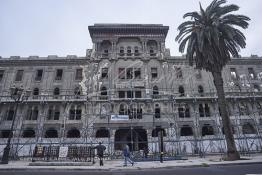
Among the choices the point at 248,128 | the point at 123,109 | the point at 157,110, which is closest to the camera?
the point at 123,109

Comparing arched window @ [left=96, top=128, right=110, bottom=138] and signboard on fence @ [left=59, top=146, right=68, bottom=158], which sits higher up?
arched window @ [left=96, top=128, right=110, bottom=138]

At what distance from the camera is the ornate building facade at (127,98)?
28.0 meters

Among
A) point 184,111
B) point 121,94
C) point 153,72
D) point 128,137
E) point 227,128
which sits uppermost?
point 153,72

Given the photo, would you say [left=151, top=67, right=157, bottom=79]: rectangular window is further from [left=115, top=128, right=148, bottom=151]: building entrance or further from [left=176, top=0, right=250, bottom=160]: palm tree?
[left=176, top=0, right=250, bottom=160]: palm tree

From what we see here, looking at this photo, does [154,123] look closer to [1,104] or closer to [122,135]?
[122,135]

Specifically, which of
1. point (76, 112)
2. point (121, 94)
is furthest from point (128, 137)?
point (76, 112)

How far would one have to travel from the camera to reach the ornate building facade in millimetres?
28031

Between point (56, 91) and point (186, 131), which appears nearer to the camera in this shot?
point (186, 131)

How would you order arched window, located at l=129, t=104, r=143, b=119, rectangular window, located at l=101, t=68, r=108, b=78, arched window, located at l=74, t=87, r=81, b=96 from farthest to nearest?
rectangular window, located at l=101, t=68, r=108, b=78 < arched window, located at l=74, t=87, r=81, b=96 < arched window, located at l=129, t=104, r=143, b=119

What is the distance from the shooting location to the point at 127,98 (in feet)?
96.7

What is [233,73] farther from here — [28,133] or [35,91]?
[28,133]

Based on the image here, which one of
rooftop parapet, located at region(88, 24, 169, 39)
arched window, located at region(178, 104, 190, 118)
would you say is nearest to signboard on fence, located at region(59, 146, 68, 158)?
arched window, located at region(178, 104, 190, 118)

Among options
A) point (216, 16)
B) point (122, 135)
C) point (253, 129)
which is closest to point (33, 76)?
point (122, 135)

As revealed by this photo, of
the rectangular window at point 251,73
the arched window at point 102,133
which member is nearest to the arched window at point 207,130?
the rectangular window at point 251,73
